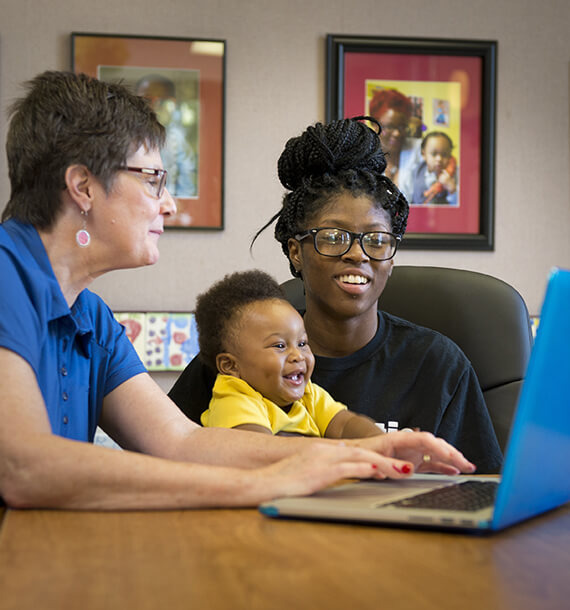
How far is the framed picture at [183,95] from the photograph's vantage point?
9.71 ft

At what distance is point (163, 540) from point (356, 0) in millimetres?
2720

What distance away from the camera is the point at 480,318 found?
1906 millimetres

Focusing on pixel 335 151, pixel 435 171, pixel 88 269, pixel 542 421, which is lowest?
pixel 542 421

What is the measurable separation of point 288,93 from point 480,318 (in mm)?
1503

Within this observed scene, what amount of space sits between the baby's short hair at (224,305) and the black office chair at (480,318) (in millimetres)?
266

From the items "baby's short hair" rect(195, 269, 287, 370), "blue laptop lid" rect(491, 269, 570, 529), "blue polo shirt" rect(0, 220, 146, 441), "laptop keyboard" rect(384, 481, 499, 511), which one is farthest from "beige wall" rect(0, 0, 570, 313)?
"blue laptop lid" rect(491, 269, 570, 529)

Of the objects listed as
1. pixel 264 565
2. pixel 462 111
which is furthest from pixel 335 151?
pixel 462 111

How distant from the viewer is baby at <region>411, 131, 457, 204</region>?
312 centimetres

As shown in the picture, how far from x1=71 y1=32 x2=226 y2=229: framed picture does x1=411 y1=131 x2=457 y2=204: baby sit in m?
0.79

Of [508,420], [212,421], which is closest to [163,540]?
[212,421]

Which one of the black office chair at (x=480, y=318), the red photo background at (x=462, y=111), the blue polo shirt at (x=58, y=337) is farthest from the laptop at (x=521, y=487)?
the red photo background at (x=462, y=111)

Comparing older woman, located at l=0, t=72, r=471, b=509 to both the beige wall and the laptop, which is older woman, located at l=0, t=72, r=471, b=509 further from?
the beige wall

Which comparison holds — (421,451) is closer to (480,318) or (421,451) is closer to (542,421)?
(542,421)

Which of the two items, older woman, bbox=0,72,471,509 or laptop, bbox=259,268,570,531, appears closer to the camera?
laptop, bbox=259,268,570,531
